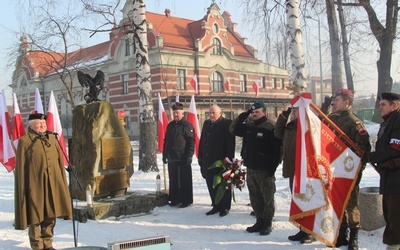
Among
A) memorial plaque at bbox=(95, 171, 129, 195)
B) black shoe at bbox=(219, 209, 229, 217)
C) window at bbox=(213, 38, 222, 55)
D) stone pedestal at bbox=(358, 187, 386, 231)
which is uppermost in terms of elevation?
window at bbox=(213, 38, 222, 55)

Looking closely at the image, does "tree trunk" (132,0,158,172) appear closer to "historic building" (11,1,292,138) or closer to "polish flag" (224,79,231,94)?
"historic building" (11,1,292,138)

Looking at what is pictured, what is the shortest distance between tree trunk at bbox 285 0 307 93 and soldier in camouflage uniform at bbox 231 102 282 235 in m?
3.19

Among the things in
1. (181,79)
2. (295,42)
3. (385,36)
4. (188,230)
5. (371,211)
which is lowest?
(188,230)

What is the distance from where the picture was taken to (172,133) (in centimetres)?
771

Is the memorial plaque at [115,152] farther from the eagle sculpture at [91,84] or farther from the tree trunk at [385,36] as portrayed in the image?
the tree trunk at [385,36]

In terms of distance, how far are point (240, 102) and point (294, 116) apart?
3030 centimetres

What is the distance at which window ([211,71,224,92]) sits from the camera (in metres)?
37.9

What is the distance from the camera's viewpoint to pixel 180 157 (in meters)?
7.61

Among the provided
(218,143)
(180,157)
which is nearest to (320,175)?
(218,143)

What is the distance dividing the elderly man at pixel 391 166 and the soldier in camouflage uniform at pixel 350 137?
546 millimetres

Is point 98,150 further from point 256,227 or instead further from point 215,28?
point 215,28

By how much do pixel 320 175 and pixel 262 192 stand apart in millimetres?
1165

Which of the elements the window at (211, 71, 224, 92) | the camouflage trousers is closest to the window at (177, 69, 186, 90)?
the window at (211, 71, 224, 92)

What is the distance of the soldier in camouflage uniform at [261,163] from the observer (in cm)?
565
